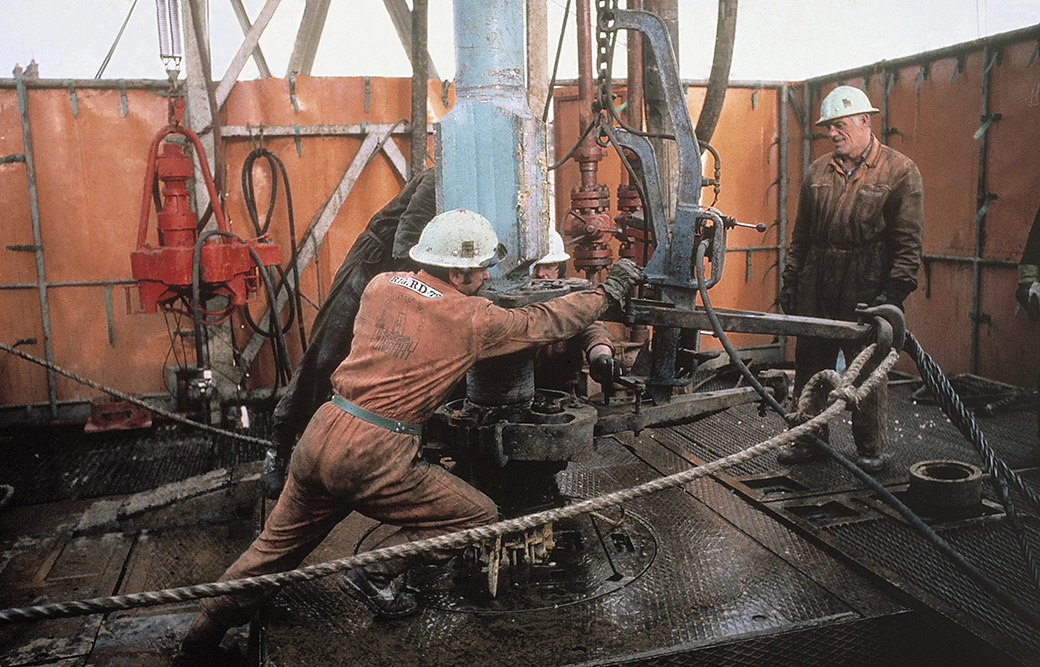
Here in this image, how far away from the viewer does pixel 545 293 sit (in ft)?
11.8

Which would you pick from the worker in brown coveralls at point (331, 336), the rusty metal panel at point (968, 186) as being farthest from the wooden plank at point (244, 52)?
the rusty metal panel at point (968, 186)

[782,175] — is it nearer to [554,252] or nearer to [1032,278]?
[1032,278]

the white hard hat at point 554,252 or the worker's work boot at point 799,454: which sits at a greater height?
the white hard hat at point 554,252

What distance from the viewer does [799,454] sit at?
5.25 metres

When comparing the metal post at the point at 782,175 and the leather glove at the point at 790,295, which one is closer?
the leather glove at the point at 790,295

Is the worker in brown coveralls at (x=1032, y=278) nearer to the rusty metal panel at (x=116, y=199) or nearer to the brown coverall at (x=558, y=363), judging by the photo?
the brown coverall at (x=558, y=363)

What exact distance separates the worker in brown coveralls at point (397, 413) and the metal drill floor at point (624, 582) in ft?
1.18

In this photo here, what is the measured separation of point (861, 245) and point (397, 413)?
3338 mm

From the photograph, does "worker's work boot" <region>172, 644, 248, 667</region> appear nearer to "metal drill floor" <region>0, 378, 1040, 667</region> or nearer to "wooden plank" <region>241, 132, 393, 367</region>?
"metal drill floor" <region>0, 378, 1040, 667</region>

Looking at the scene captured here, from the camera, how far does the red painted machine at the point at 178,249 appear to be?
18.9 ft

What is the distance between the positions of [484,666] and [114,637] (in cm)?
164

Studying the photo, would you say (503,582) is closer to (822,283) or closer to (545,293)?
(545,293)

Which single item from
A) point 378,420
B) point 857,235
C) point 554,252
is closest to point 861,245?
point 857,235

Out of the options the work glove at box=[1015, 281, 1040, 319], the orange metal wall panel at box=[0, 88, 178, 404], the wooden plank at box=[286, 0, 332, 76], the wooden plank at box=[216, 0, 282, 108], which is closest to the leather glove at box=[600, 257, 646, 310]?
the work glove at box=[1015, 281, 1040, 319]
